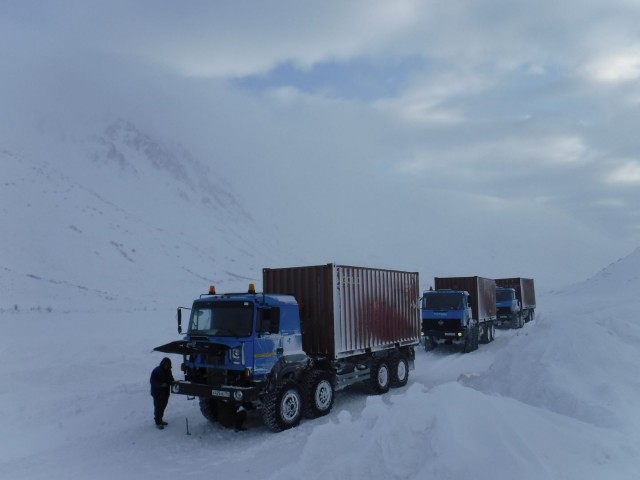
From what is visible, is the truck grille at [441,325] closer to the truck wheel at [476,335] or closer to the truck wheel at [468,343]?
the truck wheel at [468,343]

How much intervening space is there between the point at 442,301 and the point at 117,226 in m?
27.9

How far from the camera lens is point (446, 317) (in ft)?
67.2

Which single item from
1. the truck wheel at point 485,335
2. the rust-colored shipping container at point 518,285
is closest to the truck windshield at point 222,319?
the truck wheel at point 485,335

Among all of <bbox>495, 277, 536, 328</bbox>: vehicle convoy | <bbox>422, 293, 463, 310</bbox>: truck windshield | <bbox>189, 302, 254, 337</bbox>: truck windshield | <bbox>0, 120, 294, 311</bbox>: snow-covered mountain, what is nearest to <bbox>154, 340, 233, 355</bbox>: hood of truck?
<bbox>189, 302, 254, 337</bbox>: truck windshield

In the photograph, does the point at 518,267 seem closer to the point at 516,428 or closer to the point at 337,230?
the point at 337,230

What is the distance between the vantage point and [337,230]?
76.3 m

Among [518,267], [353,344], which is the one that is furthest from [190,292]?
[518,267]

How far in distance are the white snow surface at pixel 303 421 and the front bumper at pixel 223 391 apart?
86 centimetres

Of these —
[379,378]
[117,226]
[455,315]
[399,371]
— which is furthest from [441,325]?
[117,226]

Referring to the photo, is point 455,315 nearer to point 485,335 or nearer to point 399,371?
point 485,335

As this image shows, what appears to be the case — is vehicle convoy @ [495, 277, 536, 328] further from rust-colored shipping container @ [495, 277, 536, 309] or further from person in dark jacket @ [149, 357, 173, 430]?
person in dark jacket @ [149, 357, 173, 430]

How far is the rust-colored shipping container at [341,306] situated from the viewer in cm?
1159

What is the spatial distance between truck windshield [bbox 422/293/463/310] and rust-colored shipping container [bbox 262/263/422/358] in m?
6.85

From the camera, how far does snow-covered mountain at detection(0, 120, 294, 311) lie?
91.9ft
